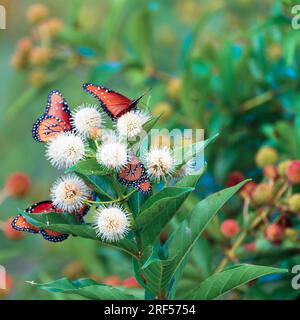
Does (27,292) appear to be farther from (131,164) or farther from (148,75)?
(131,164)

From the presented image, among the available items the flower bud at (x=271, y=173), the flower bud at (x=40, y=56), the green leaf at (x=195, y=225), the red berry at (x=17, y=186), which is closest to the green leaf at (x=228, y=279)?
the green leaf at (x=195, y=225)

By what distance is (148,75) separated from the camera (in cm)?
246

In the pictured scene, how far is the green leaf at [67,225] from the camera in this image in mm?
1247

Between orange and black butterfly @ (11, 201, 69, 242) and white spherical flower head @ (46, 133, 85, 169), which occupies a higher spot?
white spherical flower head @ (46, 133, 85, 169)

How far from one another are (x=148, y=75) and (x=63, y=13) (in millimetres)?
1382

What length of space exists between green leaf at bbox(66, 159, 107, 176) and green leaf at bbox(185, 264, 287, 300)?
298mm

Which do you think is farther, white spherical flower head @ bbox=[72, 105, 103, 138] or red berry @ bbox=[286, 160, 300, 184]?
red berry @ bbox=[286, 160, 300, 184]

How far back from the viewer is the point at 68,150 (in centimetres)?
124

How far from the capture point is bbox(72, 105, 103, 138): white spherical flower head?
127 cm

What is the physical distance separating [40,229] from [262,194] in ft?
1.92

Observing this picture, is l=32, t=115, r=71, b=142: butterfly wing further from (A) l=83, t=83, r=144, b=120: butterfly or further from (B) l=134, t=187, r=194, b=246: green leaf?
(B) l=134, t=187, r=194, b=246: green leaf

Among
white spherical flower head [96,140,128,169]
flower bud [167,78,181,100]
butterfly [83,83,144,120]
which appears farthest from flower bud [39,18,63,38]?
white spherical flower head [96,140,128,169]

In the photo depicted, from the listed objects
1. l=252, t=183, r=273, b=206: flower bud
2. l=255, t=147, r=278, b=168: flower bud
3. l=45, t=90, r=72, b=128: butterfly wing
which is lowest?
l=252, t=183, r=273, b=206: flower bud
